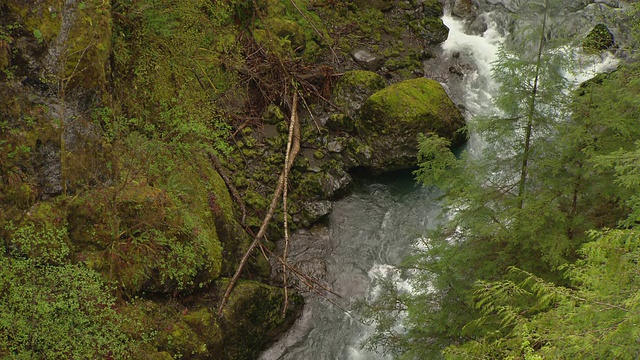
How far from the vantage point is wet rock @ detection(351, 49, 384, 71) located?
14.1 meters

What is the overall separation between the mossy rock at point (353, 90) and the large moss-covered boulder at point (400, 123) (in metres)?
0.43

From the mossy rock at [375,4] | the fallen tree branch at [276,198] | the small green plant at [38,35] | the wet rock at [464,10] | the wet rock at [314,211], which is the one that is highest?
the small green plant at [38,35]

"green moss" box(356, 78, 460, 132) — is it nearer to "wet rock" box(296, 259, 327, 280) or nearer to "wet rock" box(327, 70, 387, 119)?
"wet rock" box(327, 70, 387, 119)

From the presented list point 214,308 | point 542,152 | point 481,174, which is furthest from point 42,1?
point 542,152

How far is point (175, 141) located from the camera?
326 inches

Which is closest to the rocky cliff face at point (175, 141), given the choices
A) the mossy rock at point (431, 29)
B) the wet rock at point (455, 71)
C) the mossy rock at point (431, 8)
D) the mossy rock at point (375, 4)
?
the wet rock at point (455, 71)

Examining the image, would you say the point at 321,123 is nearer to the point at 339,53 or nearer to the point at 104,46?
the point at 339,53

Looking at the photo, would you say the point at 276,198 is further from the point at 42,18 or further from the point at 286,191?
the point at 42,18

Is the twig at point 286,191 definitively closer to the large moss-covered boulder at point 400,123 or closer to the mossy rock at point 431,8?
the large moss-covered boulder at point 400,123

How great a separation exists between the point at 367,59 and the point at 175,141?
7.64 meters

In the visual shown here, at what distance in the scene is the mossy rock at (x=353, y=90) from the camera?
41.7 ft

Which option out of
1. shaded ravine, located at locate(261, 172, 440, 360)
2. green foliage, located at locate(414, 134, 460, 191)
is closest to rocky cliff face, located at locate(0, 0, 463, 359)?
shaded ravine, located at locate(261, 172, 440, 360)

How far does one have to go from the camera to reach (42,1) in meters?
6.18

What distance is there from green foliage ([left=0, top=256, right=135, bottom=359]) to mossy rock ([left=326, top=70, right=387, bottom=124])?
7.72 meters
